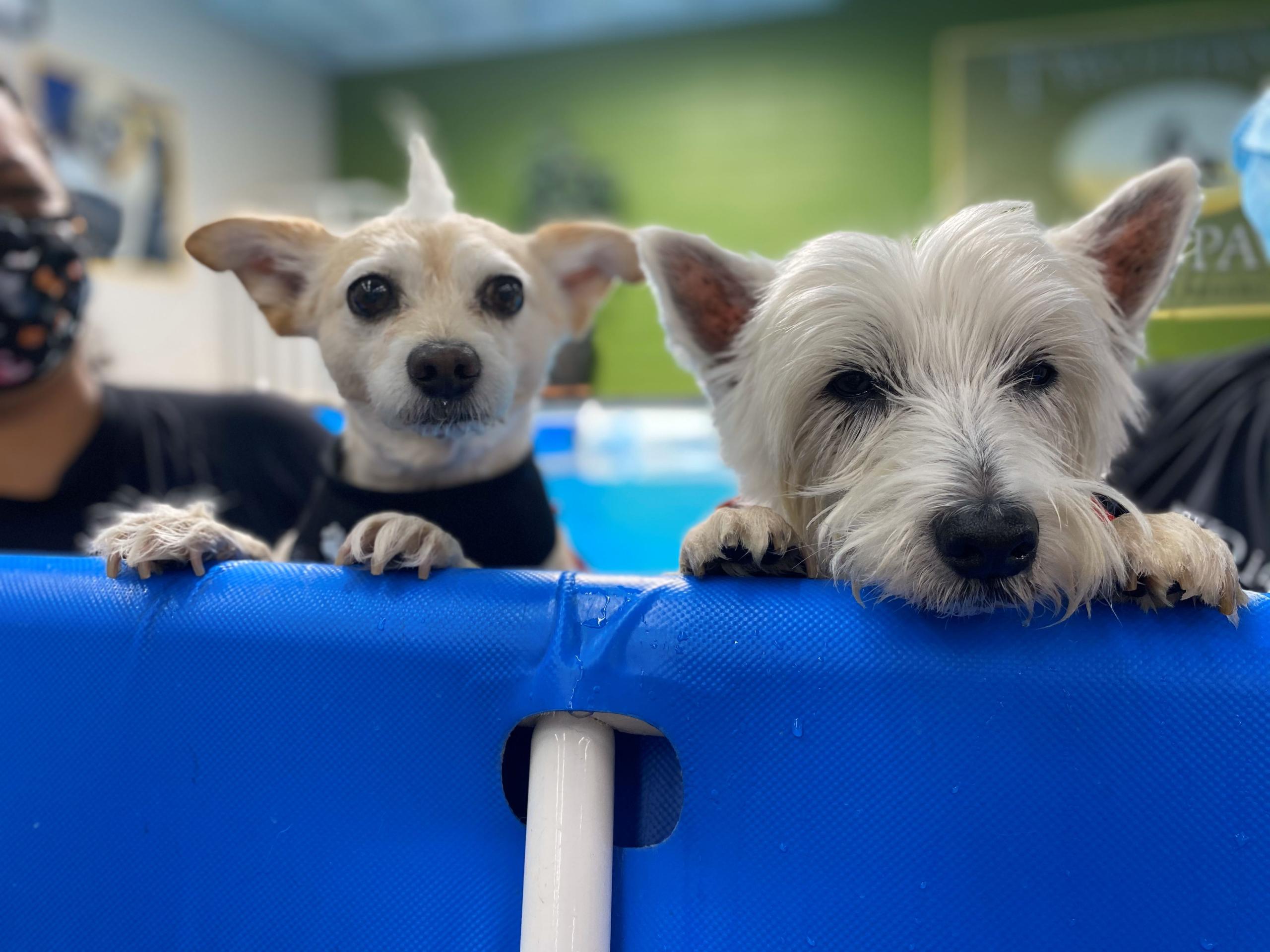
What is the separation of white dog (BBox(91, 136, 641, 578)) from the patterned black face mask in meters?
0.65

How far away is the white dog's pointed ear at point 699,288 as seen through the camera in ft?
3.34

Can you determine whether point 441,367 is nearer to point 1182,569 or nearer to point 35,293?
point 1182,569

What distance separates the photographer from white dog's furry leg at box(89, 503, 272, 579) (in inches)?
34.9

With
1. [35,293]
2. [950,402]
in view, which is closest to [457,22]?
[35,293]

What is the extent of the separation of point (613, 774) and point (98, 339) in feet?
6.97

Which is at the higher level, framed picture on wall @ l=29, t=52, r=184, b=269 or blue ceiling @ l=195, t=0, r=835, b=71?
blue ceiling @ l=195, t=0, r=835, b=71

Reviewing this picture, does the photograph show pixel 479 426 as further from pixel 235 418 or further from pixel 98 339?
pixel 98 339

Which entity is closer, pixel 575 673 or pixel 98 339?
pixel 575 673

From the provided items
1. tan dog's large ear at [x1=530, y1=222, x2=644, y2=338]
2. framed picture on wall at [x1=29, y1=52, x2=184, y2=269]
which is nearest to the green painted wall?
framed picture on wall at [x1=29, y1=52, x2=184, y2=269]

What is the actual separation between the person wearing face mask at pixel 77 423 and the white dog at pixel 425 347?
674mm

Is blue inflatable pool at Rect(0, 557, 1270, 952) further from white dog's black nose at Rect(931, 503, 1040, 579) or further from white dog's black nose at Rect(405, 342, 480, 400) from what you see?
white dog's black nose at Rect(405, 342, 480, 400)

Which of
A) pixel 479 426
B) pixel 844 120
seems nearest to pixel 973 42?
pixel 844 120

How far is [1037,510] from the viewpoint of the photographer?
745 mm

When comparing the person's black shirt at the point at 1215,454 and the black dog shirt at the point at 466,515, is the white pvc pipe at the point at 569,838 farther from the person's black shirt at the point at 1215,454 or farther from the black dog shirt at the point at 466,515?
the person's black shirt at the point at 1215,454
